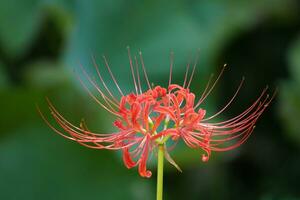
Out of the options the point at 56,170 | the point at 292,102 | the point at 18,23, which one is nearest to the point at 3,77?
the point at 18,23

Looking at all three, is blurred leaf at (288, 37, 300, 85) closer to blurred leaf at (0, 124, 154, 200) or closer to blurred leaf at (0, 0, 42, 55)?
blurred leaf at (0, 124, 154, 200)

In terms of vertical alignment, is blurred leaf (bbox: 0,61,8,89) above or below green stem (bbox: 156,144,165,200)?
above

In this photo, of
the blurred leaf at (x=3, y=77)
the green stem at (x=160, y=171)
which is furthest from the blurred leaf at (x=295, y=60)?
the green stem at (x=160, y=171)

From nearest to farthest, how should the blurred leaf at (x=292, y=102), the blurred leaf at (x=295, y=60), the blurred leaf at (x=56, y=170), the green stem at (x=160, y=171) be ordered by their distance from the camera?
the green stem at (x=160, y=171) < the blurred leaf at (x=56, y=170) < the blurred leaf at (x=292, y=102) < the blurred leaf at (x=295, y=60)

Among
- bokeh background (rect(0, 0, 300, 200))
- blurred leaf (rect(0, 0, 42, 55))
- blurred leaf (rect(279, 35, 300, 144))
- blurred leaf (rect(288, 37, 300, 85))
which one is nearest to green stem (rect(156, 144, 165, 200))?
bokeh background (rect(0, 0, 300, 200))

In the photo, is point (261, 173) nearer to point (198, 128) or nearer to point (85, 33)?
point (85, 33)

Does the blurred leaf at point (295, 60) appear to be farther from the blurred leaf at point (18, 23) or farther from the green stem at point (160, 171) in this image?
the green stem at point (160, 171)

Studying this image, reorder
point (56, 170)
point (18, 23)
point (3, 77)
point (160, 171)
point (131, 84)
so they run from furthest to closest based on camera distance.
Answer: point (18, 23) < point (3, 77) < point (131, 84) < point (56, 170) < point (160, 171)

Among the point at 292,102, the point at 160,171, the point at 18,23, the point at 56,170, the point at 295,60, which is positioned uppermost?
the point at 18,23

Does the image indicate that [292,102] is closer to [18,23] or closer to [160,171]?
[18,23]
